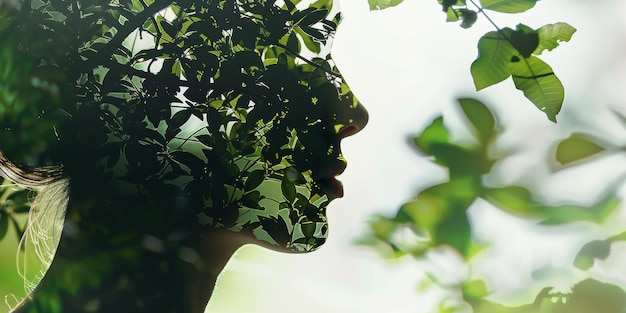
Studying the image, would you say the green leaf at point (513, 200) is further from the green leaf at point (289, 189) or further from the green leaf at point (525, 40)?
the green leaf at point (289, 189)

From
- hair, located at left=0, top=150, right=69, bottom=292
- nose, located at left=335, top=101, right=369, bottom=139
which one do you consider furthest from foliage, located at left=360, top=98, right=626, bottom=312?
hair, located at left=0, top=150, right=69, bottom=292

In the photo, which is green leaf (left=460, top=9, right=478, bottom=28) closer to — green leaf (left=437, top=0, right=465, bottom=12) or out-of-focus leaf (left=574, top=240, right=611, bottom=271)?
green leaf (left=437, top=0, right=465, bottom=12)

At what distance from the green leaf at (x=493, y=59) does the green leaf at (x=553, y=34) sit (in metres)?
0.06

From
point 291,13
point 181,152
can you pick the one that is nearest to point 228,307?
point 181,152

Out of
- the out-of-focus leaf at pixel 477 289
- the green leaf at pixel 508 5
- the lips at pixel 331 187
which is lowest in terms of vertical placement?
the out-of-focus leaf at pixel 477 289

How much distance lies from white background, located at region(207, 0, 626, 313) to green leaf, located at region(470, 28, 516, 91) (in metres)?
0.02

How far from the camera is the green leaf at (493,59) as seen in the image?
2.96ft

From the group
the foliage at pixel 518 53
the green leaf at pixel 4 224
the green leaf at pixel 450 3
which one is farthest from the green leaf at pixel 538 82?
the green leaf at pixel 4 224

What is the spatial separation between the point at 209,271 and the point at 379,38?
21.0 inches

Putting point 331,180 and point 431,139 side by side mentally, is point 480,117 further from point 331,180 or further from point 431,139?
point 331,180

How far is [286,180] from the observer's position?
940 mm

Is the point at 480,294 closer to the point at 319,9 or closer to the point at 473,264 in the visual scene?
the point at 473,264

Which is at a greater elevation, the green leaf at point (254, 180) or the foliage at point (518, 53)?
the foliage at point (518, 53)

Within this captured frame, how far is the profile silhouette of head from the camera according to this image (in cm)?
93
